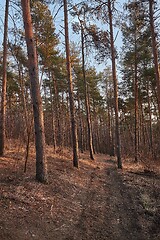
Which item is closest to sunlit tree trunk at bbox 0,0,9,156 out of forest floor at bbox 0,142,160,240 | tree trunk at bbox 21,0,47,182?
forest floor at bbox 0,142,160,240

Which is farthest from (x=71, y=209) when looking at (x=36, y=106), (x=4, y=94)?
(x=4, y=94)

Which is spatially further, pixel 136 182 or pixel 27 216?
pixel 136 182

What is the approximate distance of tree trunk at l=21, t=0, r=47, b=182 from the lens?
331 inches

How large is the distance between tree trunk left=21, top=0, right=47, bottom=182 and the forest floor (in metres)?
0.50

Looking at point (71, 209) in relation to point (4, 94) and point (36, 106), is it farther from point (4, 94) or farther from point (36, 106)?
point (4, 94)

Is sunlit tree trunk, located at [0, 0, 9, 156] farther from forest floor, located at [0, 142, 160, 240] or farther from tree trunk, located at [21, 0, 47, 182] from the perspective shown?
tree trunk, located at [21, 0, 47, 182]

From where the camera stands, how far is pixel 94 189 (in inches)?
377

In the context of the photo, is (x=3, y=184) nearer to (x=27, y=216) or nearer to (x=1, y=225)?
(x=27, y=216)

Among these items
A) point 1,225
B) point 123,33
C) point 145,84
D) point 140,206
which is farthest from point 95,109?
point 1,225

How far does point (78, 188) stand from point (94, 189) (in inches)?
26.9

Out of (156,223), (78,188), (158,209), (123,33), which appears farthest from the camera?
(123,33)

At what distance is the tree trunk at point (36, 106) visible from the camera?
8.41 metres

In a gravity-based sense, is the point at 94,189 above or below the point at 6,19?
below

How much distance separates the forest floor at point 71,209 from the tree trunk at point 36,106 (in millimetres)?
503
